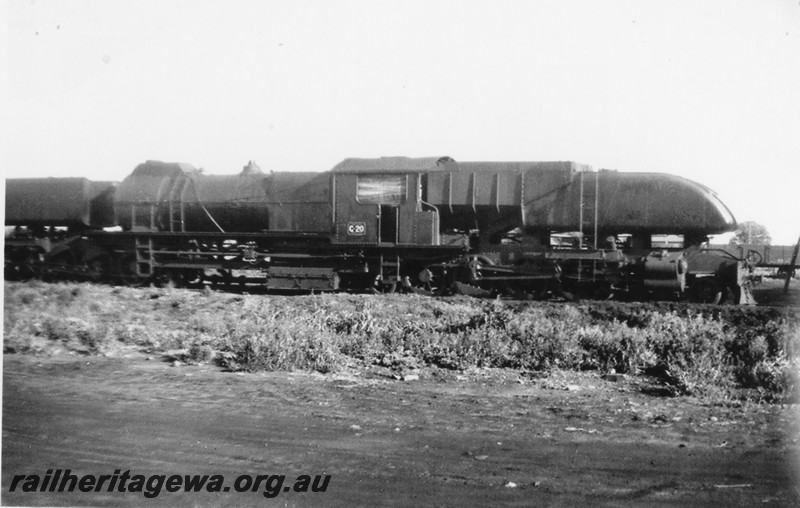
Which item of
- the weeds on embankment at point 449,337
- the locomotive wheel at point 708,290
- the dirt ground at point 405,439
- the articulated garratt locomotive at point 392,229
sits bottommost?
the dirt ground at point 405,439

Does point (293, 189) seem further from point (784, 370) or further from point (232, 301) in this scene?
point (784, 370)

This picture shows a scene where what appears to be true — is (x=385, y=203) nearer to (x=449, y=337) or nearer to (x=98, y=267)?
(x=449, y=337)

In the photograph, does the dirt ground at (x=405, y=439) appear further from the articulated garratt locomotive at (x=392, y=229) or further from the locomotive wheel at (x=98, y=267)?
the locomotive wheel at (x=98, y=267)

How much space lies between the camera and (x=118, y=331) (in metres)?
10.8

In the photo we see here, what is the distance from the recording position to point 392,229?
55.3ft

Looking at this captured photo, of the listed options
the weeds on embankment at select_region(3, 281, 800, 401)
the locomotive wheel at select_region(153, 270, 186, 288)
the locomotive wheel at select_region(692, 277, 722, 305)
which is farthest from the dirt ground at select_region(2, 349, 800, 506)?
the locomotive wheel at select_region(153, 270, 186, 288)

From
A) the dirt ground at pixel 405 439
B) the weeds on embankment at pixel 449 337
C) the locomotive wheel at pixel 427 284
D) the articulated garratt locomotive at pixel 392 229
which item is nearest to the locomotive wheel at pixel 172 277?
the articulated garratt locomotive at pixel 392 229

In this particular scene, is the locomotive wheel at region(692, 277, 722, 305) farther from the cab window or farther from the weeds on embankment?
the cab window

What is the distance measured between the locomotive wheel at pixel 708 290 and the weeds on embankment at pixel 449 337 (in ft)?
5.82

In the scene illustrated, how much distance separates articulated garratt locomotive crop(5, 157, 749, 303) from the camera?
15508 millimetres

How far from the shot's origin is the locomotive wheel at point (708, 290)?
15312 mm

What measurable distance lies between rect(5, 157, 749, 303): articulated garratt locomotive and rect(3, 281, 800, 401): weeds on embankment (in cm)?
208

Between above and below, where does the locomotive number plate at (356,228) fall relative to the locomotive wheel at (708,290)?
above

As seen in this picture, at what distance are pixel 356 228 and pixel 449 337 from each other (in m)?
6.63
